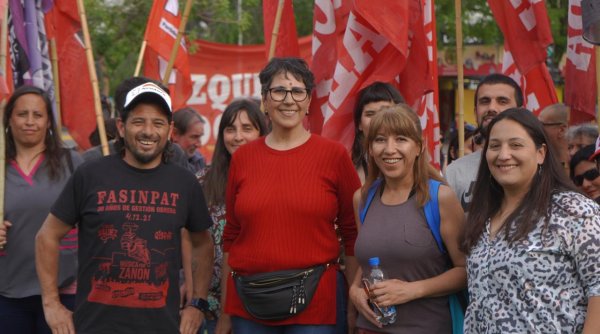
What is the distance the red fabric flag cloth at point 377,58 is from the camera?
622 centimetres

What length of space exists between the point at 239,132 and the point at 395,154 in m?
1.60

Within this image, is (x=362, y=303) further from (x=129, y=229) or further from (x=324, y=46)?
(x=324, y=46)

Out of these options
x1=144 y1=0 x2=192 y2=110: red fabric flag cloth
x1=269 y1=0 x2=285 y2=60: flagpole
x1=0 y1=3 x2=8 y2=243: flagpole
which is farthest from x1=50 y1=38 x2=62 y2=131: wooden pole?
x1=269 y1=0 x2=285 y2=60: flagpole

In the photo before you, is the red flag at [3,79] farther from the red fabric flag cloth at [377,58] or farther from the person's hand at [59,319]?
the red fabric flag cloth at [377,58]

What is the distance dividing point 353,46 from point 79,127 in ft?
9.44

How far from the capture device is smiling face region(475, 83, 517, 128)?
6070mm

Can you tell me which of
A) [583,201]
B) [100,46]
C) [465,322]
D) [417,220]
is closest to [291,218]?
[417,220]

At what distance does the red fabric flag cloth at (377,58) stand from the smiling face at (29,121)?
1.80 metres

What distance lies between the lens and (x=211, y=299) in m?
6.09

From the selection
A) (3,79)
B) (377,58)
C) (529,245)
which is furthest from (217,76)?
(529,245)

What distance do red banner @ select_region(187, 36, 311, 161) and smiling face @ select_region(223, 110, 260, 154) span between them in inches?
500

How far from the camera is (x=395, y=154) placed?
4.73 metres

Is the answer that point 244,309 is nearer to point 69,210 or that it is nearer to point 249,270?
point 249,270

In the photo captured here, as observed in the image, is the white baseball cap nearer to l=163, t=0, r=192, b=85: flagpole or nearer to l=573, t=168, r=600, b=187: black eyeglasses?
l=163, t=0, r=192, b=85: flagpole
